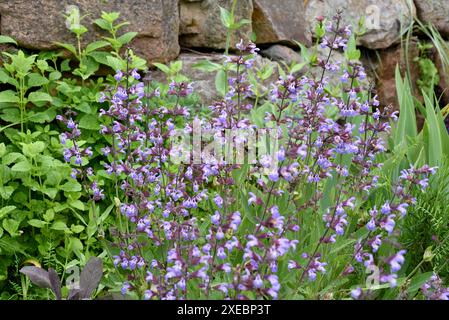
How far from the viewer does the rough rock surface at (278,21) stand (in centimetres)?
404

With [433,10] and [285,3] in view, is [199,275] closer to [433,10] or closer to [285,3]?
[285,3]

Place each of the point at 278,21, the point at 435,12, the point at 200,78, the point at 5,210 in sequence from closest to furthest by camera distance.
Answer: the point at 5,210 < the point at 200,78 < the point at 278,21 < the point at 435,12

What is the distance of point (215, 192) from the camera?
2756mm

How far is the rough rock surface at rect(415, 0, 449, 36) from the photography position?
4.85 meters

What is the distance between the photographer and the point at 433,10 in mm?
4875

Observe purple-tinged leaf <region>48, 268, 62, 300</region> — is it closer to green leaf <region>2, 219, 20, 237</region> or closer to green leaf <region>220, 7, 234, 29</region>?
green leaf <region>2, 219, 20, 237</region>

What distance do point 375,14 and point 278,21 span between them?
89cm

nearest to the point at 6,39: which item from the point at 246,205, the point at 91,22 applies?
the point at 91,22

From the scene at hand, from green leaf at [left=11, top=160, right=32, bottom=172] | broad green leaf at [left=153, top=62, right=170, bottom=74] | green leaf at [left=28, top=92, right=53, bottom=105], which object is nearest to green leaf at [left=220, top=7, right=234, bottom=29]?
broad green leaf at [left=153, top=62, right=170, bottom=74]

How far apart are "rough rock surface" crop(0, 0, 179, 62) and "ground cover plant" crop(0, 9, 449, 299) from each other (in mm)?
84

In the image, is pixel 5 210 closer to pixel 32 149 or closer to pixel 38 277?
pixel 32 149
